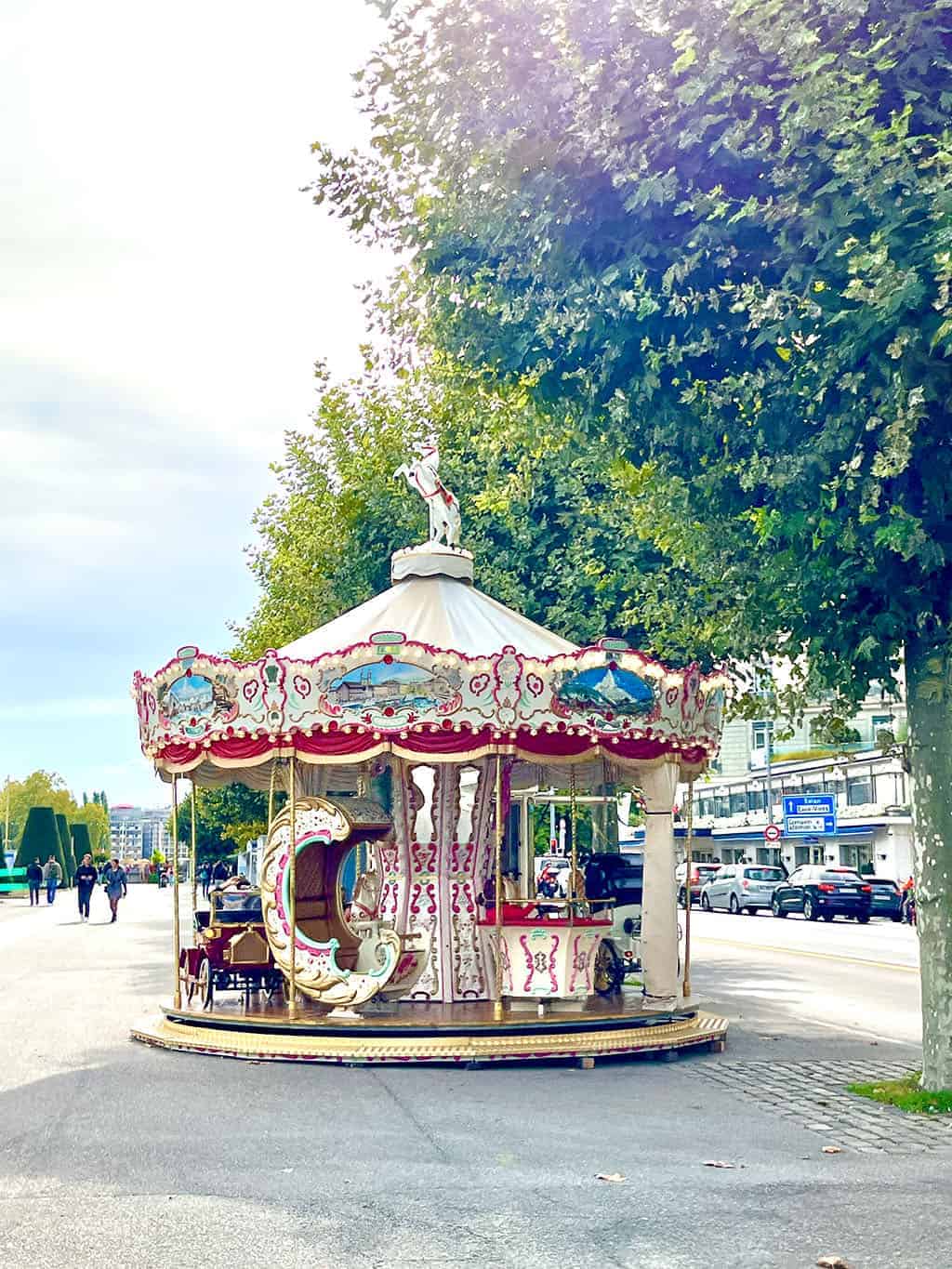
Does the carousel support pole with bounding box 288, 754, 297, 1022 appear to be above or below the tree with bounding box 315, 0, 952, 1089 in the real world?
below

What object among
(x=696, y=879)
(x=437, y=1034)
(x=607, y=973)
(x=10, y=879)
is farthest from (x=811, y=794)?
(x=437, y=1034)

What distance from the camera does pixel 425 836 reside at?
16594 millimetres

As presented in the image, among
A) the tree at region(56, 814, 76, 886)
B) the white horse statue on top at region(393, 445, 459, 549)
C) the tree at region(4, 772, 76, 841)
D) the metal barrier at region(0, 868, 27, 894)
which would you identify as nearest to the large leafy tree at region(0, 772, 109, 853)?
the tree at region(4, 772, 76, 841)

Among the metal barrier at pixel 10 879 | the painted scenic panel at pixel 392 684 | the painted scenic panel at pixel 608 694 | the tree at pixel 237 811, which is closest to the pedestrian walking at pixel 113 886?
the tree at pixel 237 811

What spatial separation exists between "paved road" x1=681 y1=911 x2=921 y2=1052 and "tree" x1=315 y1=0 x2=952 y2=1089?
5.40 metres

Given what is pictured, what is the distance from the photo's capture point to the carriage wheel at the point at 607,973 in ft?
55.6

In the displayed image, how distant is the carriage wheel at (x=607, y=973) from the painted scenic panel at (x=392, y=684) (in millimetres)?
4320

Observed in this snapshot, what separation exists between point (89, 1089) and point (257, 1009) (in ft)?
12.8

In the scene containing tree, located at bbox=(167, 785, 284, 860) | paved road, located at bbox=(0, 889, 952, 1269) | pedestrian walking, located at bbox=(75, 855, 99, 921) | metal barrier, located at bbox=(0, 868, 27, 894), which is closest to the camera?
paved road, located at bbox=(0, 889, 952, 1269)

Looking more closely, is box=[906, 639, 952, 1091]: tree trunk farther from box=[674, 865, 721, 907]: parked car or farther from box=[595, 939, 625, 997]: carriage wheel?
box=[674, 865, 721, 907]: parked car

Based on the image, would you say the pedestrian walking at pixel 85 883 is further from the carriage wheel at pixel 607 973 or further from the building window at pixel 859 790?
the building window at pixel 859 790

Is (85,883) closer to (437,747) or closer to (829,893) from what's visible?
(829,893)

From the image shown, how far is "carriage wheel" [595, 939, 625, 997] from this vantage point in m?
16.9

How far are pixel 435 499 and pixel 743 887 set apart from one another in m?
32.0
